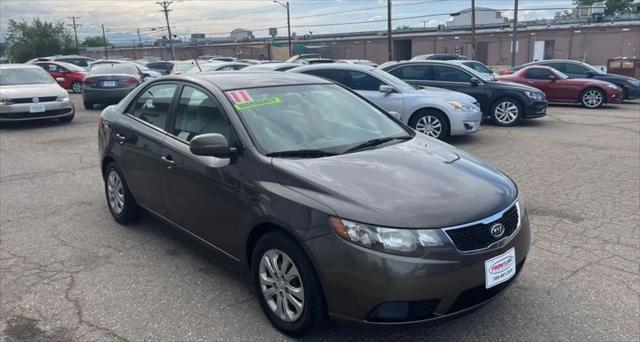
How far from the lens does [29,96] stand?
1130 centimetres

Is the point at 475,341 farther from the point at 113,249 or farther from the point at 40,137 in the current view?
the point at 40,137

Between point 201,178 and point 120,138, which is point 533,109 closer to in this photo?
point 120,138

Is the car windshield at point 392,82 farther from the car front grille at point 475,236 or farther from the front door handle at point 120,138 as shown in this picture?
the car front grille at point 475,236

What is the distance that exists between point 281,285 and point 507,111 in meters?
9.56

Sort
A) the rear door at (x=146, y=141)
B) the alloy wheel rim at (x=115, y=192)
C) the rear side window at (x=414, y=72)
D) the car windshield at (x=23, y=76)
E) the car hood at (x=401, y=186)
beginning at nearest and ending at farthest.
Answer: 1. the car hood at (x=401, y=186)
2. the rear door at (x=146, y=141)
3. the alloy wheel rim at (x=115, y=192)
4. the rear side window at (x=414, y=72)
5. the car windshield at (x=23, y=76)

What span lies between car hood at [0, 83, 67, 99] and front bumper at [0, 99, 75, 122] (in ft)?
0.67

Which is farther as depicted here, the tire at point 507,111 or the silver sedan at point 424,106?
the tire at point 507,111

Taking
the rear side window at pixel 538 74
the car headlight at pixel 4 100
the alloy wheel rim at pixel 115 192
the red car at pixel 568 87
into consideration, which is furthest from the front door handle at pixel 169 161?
the rear side window at pixel 538 74

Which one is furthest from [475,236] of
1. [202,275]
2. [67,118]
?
[67,118]

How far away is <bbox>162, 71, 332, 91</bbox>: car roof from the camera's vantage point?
3957mm

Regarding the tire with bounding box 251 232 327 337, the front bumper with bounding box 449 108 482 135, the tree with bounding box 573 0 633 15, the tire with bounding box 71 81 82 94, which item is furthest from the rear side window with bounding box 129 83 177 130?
the tree with bounding box 573 0 633 15

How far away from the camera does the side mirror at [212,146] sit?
3.30m

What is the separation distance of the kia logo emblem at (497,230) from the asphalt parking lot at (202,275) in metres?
0.69

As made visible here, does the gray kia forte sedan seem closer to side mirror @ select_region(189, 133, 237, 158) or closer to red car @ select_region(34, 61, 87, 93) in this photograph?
side mirror @ select_region(189, 133, 237, 158)
